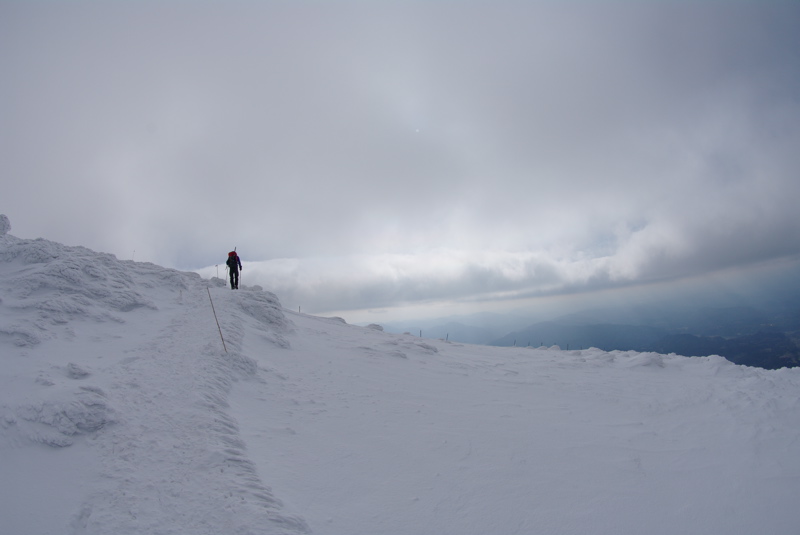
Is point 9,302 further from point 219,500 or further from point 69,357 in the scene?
point 219,500

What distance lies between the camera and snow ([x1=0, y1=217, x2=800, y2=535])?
6254mm

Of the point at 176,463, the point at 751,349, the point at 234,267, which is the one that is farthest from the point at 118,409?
the point at 751,349

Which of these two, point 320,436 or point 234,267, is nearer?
point 320,436

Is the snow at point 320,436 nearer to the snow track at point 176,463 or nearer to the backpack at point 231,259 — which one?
the snow track at point 176,463

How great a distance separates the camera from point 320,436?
368 inches

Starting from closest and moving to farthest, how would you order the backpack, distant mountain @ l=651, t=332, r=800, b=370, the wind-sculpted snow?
the wind-sculpted snow, the backpack, distant mountain @ l=651, t=332, r=800, b=370

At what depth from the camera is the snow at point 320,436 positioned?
6254 millimetres

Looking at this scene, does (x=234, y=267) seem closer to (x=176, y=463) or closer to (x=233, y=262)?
(x=233, y=262)

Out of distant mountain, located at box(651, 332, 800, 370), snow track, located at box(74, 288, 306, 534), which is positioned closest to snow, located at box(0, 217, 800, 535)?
snow track, located at box(74, 288, 306, 534)

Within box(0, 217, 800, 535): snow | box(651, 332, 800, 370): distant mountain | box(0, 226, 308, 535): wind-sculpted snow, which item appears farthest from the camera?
box(651, 332, 800, 370): distant mountain

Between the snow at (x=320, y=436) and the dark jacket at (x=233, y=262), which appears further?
the dark jacket at (x=233, y=262)

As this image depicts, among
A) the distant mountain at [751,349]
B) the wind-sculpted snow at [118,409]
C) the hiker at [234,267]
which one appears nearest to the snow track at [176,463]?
the wind-sculpted snow at [118,409]

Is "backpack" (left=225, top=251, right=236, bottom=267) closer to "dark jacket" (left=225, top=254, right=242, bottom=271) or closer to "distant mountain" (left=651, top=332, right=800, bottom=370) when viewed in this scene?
"dark jacket" (left=225, top=254, right=242, bottom=271)

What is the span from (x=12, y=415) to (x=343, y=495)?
6575 mm
